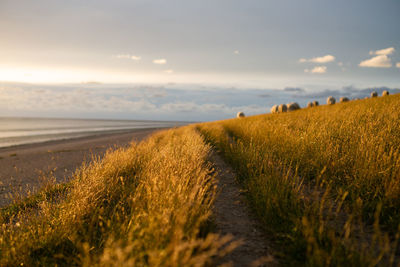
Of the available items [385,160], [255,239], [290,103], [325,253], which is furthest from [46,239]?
[290,103]

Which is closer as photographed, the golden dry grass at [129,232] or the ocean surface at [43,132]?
the golden dry grass at [129,232]

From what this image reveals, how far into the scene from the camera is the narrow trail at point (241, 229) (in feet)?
9.21

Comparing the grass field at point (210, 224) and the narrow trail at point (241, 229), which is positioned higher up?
the grass field at point (210, 224)

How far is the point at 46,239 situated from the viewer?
3.48 meters

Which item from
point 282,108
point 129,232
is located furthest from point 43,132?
point 129,232

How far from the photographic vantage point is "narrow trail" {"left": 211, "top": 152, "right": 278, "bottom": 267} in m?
2.81

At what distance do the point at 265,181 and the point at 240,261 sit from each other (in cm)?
164

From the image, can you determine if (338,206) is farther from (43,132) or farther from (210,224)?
(43,132)

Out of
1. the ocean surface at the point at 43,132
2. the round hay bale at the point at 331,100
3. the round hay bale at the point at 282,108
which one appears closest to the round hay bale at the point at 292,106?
the round hay bale at the point at 282,108

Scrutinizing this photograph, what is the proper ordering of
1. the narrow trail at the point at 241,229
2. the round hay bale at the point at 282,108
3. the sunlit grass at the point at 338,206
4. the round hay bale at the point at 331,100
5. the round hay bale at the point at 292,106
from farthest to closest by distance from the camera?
the round hay bale at the point at 282,108
the round hay bale at the point at 292,106
the round hay bale at the point at 331,100
the narrow trail at the point at 241,229
the sunlit grass at the point at 338,206

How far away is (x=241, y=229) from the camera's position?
3508 mm

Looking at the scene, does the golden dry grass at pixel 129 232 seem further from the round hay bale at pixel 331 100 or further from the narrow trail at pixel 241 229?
the round hay bale at pixel 331 100

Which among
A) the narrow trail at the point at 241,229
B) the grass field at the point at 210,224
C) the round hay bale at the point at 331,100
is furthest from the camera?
the round hay bale at the point at 331,100

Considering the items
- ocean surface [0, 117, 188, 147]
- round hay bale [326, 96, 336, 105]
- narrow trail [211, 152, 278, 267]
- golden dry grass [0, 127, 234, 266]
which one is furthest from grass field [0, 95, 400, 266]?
ocean surface [0, 117, 188, 147]
